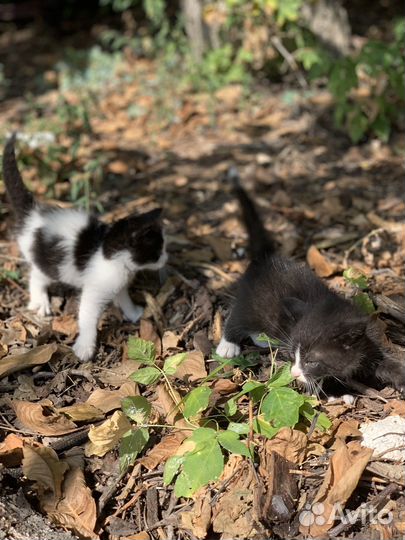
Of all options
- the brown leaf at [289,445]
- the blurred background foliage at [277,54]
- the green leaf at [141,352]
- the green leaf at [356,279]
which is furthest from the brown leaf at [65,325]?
the blurred background foliage at [277,54]

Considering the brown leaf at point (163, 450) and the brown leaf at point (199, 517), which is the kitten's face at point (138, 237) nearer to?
the brown leaf at point (163, 450)

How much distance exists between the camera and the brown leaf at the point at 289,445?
103 inches

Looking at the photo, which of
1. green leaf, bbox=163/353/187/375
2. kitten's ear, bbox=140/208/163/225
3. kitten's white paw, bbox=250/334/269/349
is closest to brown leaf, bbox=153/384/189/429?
green leaf, bbox=163/353/187/375

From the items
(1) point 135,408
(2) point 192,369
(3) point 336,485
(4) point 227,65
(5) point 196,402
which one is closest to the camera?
(3) point 336,485

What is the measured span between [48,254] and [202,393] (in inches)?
59.3

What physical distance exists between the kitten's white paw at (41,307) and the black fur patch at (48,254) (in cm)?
19

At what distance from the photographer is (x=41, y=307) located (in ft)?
12.5

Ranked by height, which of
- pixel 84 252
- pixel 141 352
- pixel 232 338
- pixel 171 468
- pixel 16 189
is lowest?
pixel 232 338

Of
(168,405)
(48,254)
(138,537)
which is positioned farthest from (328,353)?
(48,254)

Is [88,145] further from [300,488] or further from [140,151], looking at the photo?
[300,488]

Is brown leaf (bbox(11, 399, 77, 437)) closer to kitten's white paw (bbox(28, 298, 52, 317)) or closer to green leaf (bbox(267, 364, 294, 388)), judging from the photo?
kitten's white paw (bbox(28, 298, 52, 317))

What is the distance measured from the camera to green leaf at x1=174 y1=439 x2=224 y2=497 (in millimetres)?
2442

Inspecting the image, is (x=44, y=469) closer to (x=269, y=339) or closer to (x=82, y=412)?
(x=82, y=412)

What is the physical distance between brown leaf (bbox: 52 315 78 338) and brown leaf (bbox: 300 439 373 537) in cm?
176
